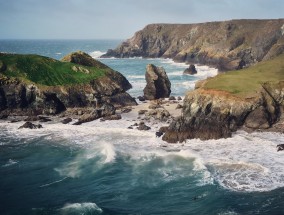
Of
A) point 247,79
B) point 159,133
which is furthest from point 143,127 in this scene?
point 247,79

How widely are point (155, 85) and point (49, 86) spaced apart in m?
22.7

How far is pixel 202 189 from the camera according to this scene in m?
39.5

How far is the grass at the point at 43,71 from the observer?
79.3 metres

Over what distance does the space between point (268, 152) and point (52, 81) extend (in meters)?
47.0

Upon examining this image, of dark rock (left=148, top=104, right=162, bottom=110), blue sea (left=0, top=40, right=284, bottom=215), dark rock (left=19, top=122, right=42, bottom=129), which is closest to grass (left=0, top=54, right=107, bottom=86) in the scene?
dark rock (left=19, top=122, right=42, bottom=129)

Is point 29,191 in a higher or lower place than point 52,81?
lower

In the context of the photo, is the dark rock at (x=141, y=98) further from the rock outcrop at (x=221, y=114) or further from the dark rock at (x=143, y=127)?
the dark rock at (x=143, y=127)

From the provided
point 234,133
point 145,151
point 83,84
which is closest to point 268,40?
point 83,84

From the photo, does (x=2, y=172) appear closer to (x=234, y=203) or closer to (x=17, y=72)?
(x=234, y=203)

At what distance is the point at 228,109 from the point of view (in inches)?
2361

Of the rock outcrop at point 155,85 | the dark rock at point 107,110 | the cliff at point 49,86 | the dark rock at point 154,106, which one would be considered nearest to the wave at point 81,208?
the dark rock at point 107,110

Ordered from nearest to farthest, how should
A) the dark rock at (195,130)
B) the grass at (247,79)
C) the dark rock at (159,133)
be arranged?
the dark rock at (195,130)
the dark rock at (159,133)
the grass at (247,79)

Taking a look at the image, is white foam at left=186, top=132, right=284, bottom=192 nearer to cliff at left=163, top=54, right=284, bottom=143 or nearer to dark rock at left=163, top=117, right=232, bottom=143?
dark rock at left=163, top=117, right=232, bottom=143

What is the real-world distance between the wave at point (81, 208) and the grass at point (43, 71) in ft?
152
